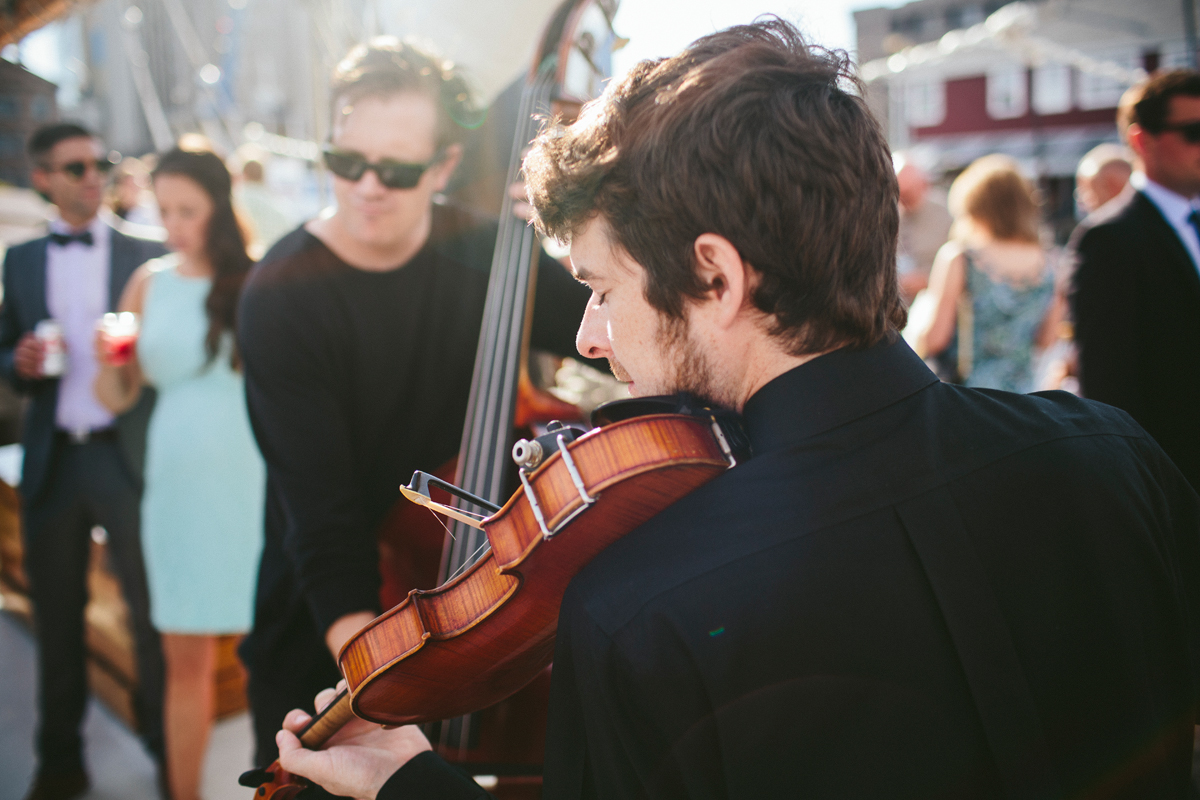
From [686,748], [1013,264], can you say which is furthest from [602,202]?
[1013,264]

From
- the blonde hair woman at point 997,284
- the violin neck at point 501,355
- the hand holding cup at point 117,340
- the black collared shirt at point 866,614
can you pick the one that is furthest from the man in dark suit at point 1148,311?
the hand holding cup at point 117,340

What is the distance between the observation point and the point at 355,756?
3.39 feet

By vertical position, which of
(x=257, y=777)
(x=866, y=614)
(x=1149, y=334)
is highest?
(x=1149, y=334)

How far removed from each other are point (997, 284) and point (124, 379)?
3562 mm

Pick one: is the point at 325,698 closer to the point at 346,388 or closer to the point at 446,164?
the point at 346,388

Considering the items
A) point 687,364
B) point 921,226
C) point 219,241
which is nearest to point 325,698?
point 687,364

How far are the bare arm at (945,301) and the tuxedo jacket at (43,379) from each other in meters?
3.30

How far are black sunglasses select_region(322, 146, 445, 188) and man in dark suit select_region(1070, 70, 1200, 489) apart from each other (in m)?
1.96

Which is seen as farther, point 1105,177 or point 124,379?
point 1105,177

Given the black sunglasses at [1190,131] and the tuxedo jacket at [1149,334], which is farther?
the black sunglasses at [1190,131]

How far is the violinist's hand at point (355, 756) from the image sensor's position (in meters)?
1.01

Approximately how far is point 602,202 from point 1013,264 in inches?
125

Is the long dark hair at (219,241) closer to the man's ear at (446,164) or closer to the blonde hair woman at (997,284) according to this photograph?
the man's ear at (446,164)

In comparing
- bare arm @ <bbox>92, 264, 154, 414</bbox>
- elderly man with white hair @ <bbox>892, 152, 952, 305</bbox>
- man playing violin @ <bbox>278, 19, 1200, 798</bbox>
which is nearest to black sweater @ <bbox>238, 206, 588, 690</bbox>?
man playing violin @ <bbox>278, 19, 1200, 798</bbox>
